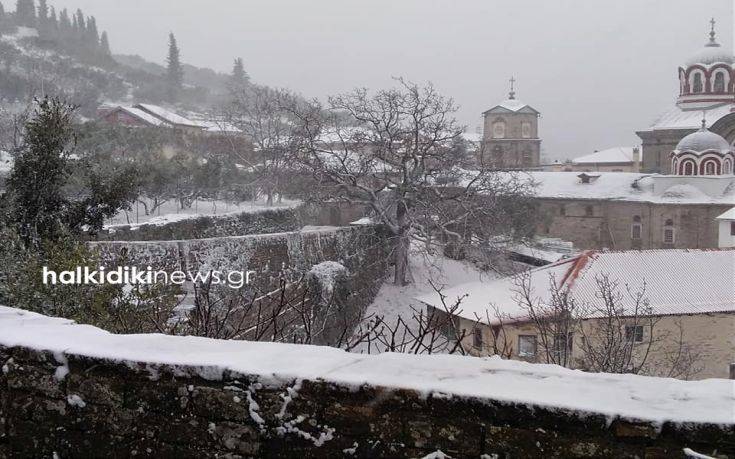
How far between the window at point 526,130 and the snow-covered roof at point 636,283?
114 feet

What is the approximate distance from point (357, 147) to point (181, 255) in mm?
9965

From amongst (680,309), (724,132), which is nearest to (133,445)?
(680,309)

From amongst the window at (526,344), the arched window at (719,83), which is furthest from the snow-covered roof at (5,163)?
the arched window at (719,83)

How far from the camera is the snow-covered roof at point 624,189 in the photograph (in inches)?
1222

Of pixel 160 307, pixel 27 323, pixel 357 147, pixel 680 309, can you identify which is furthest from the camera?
pixel 357 147

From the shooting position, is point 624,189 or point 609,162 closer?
point 624,189

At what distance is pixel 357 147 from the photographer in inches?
819

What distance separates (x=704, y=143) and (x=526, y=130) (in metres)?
19.9

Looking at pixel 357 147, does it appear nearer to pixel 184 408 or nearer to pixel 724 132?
pixel 184 408

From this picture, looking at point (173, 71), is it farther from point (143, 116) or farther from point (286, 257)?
point (286, 257)

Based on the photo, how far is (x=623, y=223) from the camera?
33719 millimetres

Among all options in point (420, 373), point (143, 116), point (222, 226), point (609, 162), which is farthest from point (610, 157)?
point (420, 373)

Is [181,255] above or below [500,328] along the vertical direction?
above

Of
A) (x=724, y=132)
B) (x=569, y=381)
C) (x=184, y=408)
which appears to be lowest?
(x=184, y=408)
